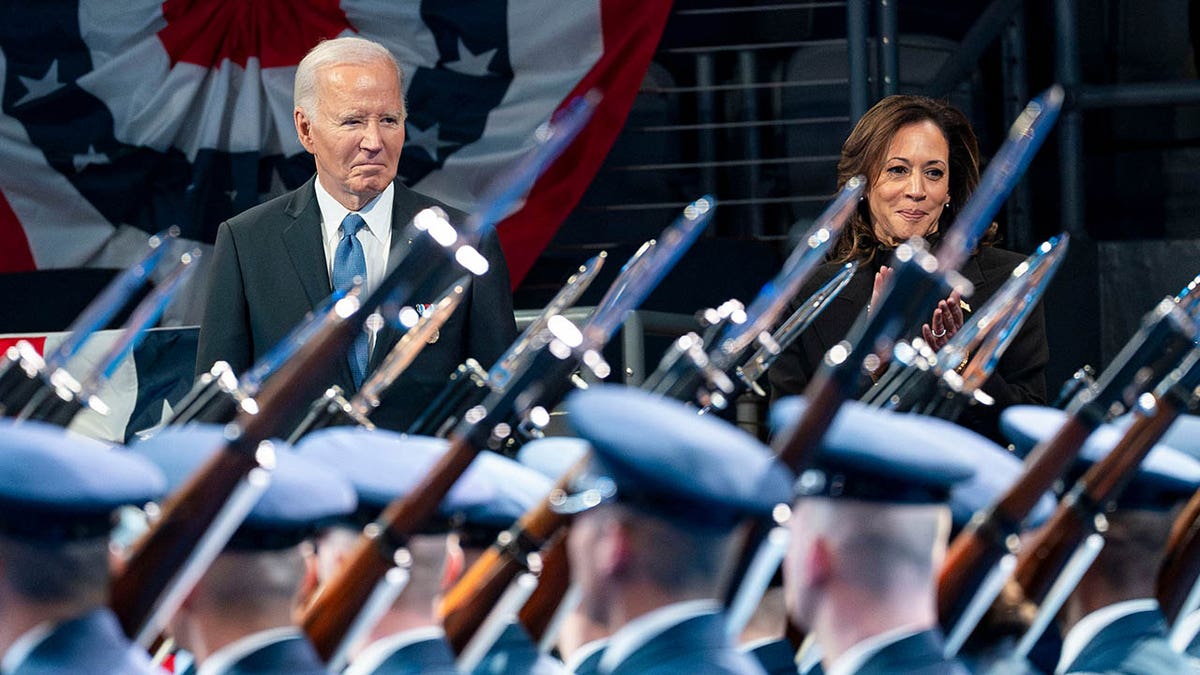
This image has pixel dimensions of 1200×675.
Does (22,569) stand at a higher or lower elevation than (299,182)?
higher

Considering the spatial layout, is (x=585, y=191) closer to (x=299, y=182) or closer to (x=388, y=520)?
(x=299, y=182)

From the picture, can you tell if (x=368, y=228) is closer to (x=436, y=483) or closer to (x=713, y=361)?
(x=713, y=361)

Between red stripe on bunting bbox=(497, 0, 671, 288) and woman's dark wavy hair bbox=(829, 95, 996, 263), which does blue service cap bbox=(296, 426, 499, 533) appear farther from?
red stripe on bunting bbox=(497, 0, 671, 288)

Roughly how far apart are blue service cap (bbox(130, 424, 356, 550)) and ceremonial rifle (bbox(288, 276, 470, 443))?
7.7 inches

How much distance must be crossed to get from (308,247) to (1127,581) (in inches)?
58.6

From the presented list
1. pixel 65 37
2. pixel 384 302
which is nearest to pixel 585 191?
pixel 65 37

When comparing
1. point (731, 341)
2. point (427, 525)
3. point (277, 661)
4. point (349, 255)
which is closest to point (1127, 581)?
point (731, 341)

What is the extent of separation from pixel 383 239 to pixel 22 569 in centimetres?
149

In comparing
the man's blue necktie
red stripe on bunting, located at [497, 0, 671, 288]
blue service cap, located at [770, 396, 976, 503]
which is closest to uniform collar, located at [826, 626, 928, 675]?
blue service cap, located at [770, 396, 976, 503]

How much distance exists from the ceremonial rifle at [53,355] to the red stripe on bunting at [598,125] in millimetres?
3298

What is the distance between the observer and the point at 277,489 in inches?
55.8

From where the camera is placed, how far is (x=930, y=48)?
534 cm

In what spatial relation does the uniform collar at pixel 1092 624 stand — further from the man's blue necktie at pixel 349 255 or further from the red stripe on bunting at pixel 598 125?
the red stripe on bunting at pixel 598 125

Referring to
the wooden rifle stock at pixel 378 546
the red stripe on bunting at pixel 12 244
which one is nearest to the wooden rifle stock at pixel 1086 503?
the wooden rifle stock at pixel 378 546
